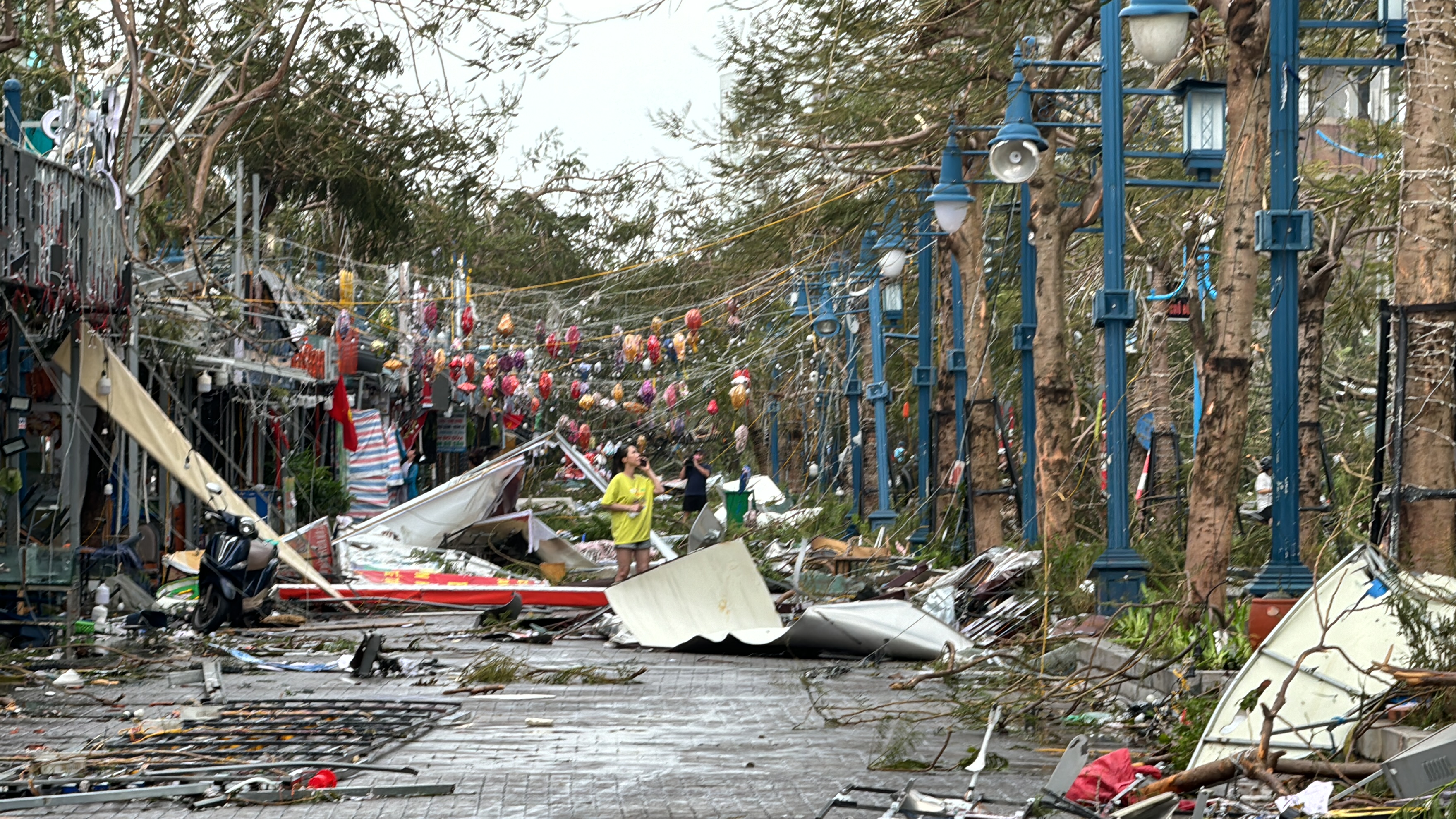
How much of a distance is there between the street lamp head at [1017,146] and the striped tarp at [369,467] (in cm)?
2352

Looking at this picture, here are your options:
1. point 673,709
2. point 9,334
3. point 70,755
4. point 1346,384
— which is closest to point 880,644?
point 673,709

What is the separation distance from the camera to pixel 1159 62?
39.8 ft

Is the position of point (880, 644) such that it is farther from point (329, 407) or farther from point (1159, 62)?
point (329, 407)

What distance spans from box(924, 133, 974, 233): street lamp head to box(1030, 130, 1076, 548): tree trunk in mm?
1045

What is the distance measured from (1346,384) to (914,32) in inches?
433

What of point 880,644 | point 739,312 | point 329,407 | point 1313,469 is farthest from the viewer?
point 329,407

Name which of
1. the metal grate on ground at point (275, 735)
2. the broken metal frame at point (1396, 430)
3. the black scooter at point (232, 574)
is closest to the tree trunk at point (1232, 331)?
the broken metal frame at point (1396, 430)

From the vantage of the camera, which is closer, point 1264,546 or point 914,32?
point 914,32

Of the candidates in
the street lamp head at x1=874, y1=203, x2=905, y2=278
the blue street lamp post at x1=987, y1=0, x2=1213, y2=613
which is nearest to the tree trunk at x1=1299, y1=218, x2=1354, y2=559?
the street lamp head at x1=874, y1=203, x2=905, y2=278

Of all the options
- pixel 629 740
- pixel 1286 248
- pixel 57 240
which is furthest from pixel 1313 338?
pixel 57 240

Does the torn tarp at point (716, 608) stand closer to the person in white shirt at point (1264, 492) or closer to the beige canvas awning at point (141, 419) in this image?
the beige canvas awning at point (141, 419)

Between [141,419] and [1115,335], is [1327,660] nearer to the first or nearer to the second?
[1115,335]

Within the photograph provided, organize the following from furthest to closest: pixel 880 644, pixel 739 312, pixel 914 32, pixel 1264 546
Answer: pixel 739 312, pixel 1264 546, pixel 914 32, pixel 880 644

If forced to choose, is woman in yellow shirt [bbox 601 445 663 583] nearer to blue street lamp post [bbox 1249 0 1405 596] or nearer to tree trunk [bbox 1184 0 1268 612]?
tree trunk [bbox 1184 0 1268 612]
